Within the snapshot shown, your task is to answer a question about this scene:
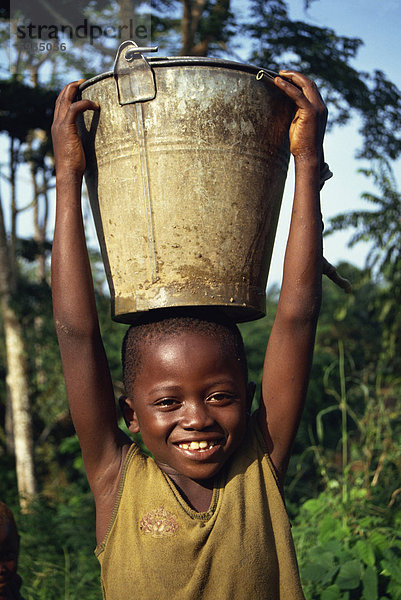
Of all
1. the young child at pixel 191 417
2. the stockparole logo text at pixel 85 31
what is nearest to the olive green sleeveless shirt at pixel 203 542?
the young child at pixel 191 417

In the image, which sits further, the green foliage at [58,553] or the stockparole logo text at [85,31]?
the stockparole logo text at [85,31]

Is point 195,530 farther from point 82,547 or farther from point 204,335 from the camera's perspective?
point 82,547

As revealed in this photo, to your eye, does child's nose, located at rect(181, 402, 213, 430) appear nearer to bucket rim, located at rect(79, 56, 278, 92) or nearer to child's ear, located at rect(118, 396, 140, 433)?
child's ear, located at rect(118, 396, 140, 433)

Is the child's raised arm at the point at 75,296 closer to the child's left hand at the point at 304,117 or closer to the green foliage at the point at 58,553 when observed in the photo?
the child's left hand at the point at 304,117

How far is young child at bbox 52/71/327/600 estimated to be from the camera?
1.57 metres

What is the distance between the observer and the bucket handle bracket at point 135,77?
1.55 metres

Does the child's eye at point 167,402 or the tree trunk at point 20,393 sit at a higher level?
the child's eye at point 167,402

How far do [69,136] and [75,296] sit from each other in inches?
16.8

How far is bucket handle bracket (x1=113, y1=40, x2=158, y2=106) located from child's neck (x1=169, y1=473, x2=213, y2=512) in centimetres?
102

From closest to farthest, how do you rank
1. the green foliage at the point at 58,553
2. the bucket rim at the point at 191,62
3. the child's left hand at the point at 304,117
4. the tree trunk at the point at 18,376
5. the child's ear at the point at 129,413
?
the bucket rim at the point at 191,62 < the child's left hand at the point at 304,117 < the child's ear at the point at 129,413 < the green foliage at the point at 58,553 < the tree trunk at the point at 18,376

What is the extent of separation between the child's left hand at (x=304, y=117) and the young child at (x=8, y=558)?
1717 millimetres

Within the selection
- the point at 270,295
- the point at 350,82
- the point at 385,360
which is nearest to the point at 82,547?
the point at 385,360

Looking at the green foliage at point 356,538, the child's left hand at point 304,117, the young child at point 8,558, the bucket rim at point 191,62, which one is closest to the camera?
the bucket rim at point 191,62

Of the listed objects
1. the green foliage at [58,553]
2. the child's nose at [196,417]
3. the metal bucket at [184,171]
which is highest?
the metal bucket at [184,171]
